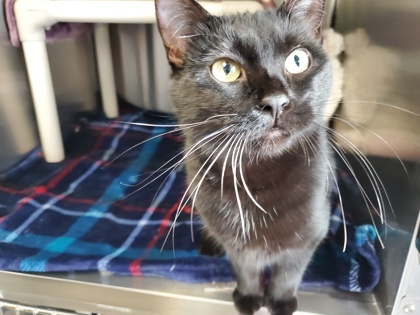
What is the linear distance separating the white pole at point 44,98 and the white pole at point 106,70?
10.6 inches

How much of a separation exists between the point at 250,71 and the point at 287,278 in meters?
0.36

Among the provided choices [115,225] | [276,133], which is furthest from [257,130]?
[115,225]

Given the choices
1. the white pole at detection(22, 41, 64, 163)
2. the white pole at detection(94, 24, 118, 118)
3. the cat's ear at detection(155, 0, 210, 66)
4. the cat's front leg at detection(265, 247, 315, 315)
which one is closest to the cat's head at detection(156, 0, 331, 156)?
the cat's ear at detection(155, 0, 210, 66)

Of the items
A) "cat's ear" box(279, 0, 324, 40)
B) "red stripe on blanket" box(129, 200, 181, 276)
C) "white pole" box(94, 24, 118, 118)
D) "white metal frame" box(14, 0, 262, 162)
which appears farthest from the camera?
"white pole" box(94, 24, 118, 118)

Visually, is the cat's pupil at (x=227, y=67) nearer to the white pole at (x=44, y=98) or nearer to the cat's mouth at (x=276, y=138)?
the cat's mouth at (x=276, y=138)

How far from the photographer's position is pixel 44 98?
1059 mm

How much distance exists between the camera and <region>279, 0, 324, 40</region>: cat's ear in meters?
0.66

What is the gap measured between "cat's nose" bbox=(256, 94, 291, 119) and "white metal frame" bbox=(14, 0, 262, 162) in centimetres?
42

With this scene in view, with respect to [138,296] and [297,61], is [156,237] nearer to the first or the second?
[138,296]

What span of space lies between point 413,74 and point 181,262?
0.50 m

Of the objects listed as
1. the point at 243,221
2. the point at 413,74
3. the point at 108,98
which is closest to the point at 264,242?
the point at 243,221

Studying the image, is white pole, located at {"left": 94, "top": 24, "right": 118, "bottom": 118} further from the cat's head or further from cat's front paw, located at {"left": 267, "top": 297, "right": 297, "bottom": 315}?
cat's front paw, located at {"left": 267, "top": 297, "right": 297, "bottom": 315}

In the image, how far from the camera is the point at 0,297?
78 cm

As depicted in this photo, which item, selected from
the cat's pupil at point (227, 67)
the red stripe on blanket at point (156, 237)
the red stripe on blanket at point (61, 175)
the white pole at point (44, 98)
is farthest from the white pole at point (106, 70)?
the cat's pupil at point (227, 67)
